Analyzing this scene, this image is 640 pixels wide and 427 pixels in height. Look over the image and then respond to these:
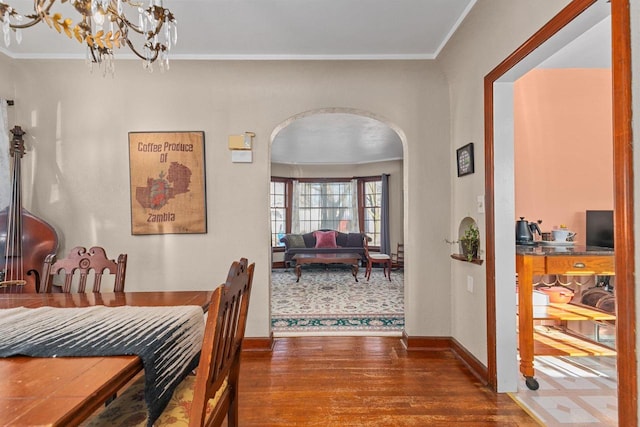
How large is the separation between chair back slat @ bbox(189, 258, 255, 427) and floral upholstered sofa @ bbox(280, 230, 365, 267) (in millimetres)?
5802

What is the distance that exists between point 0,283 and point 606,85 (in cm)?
515

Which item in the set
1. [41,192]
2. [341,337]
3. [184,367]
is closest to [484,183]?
[341,337]

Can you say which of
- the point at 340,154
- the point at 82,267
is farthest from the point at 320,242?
the point at 82,267

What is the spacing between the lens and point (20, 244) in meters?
2.35

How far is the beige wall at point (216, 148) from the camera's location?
278cm

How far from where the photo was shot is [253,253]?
2830 millimetres

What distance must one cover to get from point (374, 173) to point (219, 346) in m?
7.02

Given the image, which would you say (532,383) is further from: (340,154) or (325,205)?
(325,205)

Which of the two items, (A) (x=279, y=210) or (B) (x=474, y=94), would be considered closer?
(B) (x=474, y=94)

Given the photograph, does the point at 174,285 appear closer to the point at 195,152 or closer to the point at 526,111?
the point at 195,152

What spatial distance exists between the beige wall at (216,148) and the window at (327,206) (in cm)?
480

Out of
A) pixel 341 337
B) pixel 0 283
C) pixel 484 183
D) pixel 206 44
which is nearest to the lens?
pixel 0 283

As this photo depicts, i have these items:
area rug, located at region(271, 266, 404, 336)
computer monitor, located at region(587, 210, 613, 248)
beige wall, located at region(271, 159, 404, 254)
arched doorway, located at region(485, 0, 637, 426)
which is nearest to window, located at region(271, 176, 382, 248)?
beige wall, located at region(271, 159, 404, 254)

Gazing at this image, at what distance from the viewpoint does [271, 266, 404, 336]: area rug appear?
3.30 metres
